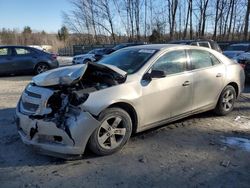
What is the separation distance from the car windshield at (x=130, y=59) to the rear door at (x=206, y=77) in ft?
3.13

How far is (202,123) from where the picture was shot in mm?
6188

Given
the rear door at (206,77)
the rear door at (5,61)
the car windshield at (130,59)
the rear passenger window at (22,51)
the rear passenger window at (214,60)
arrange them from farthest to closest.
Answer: the rear passenger window at (22,51), the rear door at (5,61), the rear passenger window at (214,60), the rear door at (206,77), the car windshield at (130,59)

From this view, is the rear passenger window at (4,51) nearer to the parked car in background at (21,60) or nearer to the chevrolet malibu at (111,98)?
the parked car in background at (21,60)

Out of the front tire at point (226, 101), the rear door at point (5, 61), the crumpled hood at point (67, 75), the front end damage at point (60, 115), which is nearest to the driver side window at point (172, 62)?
the crumpled hood at point (67, 75)

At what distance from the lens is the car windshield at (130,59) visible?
5.26 metres

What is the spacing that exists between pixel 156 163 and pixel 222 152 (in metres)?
1.06

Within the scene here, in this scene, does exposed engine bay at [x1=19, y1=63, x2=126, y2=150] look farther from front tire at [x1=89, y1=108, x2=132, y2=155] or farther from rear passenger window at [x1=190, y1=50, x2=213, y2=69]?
rear passenger window at [x1=190, y1=50, x2=213, y2=69]

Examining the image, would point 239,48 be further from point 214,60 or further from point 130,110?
point 130,110

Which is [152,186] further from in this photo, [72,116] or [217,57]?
[217,57]

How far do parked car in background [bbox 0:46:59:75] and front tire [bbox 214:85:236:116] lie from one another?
10.1m

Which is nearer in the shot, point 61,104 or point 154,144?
point 61,104

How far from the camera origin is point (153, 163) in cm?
435

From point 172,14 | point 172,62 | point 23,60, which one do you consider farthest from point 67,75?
point 172,14

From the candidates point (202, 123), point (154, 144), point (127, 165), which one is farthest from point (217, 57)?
point (127, 165)
